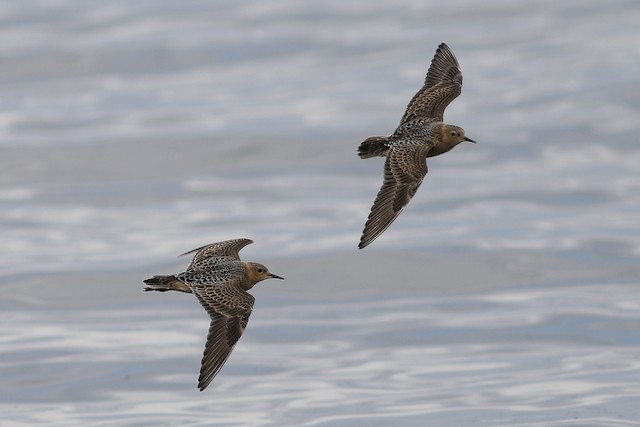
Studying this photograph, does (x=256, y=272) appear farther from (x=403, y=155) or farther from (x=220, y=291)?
(x=403, y=155)

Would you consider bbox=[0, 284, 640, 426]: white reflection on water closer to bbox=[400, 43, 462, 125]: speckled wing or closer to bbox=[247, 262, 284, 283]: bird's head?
bbox=[400, 43, 462, 125]: speckled wing

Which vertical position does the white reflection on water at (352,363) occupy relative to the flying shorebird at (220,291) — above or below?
below

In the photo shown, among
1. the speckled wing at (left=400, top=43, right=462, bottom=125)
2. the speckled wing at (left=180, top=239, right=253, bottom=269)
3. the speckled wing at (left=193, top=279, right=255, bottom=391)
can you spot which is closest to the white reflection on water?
the speckled wing at (left=400, top=43, right=462, bottom=125)

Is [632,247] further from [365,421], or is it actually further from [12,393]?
[12,393]

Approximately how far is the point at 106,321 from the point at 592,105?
14.8m

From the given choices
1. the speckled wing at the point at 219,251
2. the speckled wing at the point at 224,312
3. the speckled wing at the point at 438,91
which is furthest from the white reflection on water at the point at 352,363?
the speckled wing at the point at 224,312

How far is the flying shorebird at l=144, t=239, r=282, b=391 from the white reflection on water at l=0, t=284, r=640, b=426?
8.95m

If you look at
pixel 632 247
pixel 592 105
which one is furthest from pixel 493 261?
pixel 592 105

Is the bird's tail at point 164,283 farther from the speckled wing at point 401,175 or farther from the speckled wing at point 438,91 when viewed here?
the speckled wing at point 438,91

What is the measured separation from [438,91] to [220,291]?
2915 mm

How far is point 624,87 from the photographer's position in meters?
39.5

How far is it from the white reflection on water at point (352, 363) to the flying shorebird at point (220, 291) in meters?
8.95

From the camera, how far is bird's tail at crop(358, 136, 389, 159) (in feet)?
47.2

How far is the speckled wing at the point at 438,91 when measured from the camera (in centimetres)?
1542
